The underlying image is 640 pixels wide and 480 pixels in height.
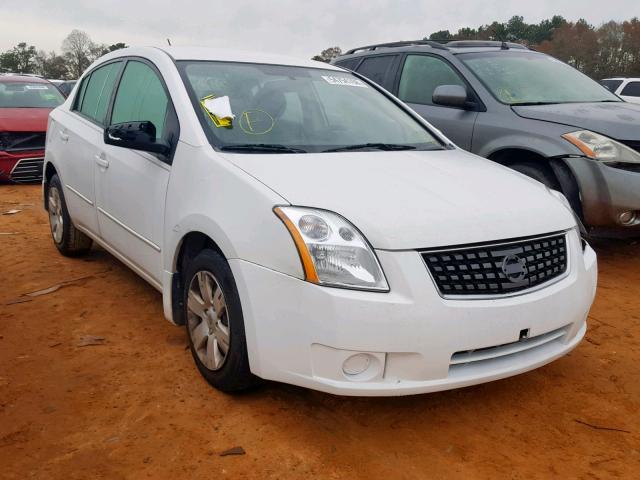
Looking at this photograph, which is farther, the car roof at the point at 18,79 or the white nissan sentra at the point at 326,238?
the car roof at the point at 18,79

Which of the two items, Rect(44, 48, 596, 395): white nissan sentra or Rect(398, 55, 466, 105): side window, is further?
Rect(398, 55, 466, 105): side window

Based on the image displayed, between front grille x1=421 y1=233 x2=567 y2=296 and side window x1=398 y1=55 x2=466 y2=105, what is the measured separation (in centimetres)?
336

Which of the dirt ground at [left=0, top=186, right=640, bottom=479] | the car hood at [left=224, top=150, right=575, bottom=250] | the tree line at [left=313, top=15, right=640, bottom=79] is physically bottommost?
the dirt ground at [left=0, top=186, right=640, bottom=479]

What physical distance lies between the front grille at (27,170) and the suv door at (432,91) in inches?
223

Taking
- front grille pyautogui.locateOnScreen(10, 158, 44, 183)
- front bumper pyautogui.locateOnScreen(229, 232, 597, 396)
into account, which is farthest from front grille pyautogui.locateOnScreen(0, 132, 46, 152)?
front bumper pyautogui.locateOnScreen(229, 232, 597, 396)

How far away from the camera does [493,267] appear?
2.56 m

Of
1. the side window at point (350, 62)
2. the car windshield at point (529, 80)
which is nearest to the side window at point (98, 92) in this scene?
the side window at point (350, 62)

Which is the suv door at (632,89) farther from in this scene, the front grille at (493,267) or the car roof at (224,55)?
the front grille at (493,267)

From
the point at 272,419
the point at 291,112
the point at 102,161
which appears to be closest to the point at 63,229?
the point at 102,161

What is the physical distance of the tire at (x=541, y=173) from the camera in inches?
195

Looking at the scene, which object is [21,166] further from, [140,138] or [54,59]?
[54,59]

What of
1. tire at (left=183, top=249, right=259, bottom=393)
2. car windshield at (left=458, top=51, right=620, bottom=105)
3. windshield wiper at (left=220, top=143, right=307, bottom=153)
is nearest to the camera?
tire at (left=183, top=249, right=259, bottom=393)

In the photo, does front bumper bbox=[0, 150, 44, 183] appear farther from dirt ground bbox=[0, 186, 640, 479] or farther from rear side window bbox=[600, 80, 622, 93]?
rear side window bbox=[600, 80, 622, 93]

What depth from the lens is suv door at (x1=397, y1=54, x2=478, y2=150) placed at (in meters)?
5.56
